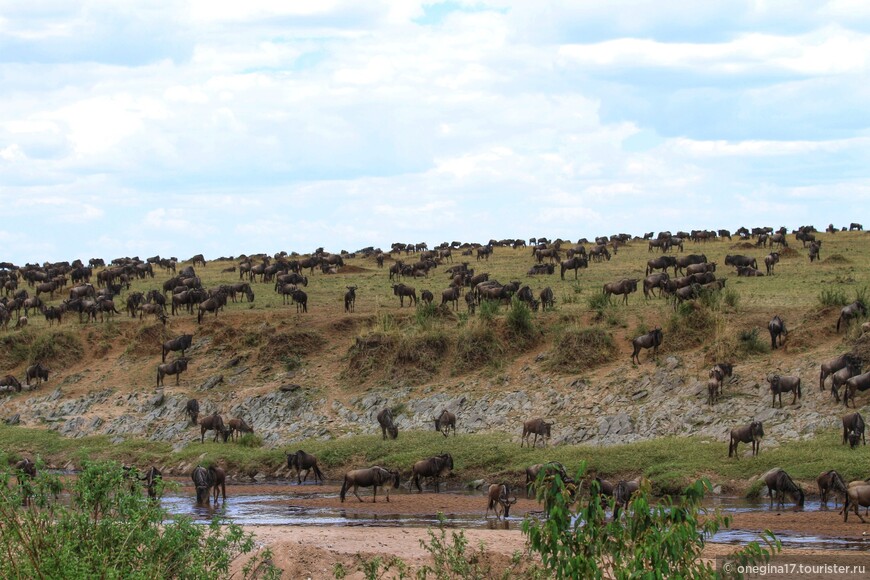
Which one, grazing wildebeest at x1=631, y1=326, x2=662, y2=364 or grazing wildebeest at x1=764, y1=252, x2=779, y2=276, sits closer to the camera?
grazing wildebeest at x1=631, y1=326, x2=662, y2=364

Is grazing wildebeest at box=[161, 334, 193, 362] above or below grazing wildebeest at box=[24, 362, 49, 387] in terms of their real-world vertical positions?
above

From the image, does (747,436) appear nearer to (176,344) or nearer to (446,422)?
(446,422)

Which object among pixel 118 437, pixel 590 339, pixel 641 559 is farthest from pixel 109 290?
pixel 641 559

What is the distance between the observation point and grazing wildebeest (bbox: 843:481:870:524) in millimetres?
18781

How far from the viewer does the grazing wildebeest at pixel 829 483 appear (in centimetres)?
2042

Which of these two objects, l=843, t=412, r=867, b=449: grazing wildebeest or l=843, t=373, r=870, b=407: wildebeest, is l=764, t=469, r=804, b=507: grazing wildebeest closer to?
l=843, t=412, r=867, b=449: grazing wildebeest

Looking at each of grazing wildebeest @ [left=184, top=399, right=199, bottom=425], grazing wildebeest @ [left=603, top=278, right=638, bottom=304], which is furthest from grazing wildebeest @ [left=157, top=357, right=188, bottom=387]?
grazing wildebeest @ [left=603, top=278, right=638, bottom=304]

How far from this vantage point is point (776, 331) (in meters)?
30.5

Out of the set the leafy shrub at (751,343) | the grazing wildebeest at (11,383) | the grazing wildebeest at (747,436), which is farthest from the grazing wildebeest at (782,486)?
the grazing wildebeest at (11,383)

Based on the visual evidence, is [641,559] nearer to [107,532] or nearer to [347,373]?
[107,532]

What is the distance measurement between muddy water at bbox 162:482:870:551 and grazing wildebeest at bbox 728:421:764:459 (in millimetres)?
2426

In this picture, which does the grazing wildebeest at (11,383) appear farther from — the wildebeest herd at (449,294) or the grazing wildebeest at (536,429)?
the grazing wildebeest at (536,429)

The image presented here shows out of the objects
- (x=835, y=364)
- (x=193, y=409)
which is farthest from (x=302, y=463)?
(x=835, y=364)

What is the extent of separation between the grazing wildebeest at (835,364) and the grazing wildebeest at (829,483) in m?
6.50
